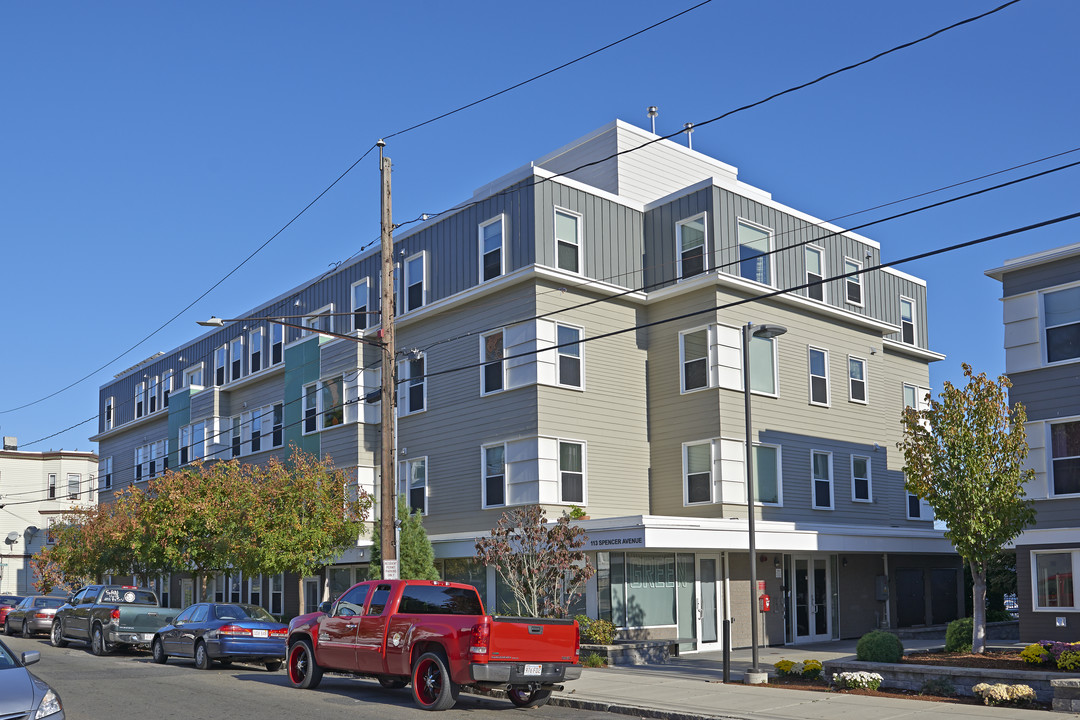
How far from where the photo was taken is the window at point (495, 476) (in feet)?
94.8

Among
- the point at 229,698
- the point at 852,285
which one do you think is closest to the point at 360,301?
the point at 852,285

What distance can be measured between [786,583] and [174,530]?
17657mm

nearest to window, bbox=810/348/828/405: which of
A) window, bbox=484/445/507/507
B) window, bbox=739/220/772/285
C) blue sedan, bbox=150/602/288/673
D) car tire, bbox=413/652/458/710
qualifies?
window, bbox=739/220/772/285

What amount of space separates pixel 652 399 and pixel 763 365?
3204 millimetres

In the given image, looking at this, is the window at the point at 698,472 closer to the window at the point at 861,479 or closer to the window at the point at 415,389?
the window at the point at 861,479

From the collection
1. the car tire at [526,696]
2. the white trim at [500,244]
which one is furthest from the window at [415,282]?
the car tire at [526,696]

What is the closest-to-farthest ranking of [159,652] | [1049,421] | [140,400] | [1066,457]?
[1066,457]
[1049,421]
[159,652]
[140,400]

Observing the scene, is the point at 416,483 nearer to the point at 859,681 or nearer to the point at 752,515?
the point at 752,515

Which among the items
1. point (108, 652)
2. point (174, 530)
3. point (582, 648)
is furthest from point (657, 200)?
point (108, 652)

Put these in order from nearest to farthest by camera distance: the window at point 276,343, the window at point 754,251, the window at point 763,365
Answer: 1. the window at point 763,365
2. the window at point 754,251
3. the window at point 276,343

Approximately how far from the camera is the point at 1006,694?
52.9 ft

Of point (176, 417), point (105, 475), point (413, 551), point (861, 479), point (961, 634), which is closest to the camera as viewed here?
point (961, 634)

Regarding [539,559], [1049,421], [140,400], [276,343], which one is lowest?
[539,559]

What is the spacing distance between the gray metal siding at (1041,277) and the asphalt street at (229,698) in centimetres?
1431
